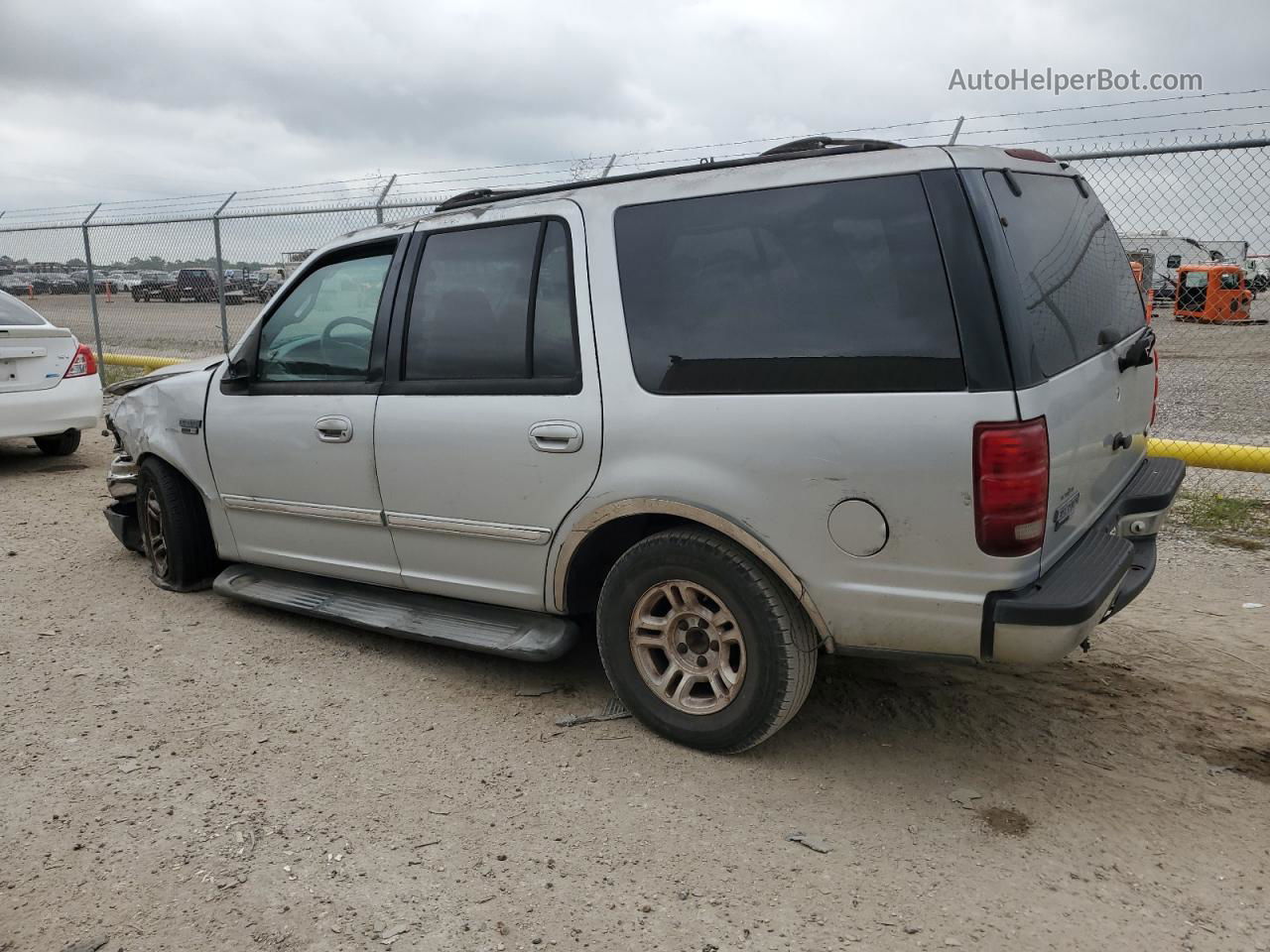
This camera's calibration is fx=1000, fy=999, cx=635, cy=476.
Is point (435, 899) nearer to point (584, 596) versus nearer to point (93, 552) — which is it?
point (584, 596)

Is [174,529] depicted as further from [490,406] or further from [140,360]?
[140,360]

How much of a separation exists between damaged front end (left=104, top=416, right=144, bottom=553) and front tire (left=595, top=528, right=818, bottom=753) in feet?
10.8

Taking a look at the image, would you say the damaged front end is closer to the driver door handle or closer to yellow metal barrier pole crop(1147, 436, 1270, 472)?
the driver door handle

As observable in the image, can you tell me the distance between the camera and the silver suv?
2768 millimetres

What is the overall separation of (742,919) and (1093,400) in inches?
74.4

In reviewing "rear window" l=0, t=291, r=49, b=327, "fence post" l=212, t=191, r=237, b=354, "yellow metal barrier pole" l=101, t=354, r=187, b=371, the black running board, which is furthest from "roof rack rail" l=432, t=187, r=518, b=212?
"yellow metal barrier pole" l=101, t=354, r=187, b=371

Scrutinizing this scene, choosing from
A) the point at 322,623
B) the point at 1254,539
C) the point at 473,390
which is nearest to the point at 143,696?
the point at 322,623

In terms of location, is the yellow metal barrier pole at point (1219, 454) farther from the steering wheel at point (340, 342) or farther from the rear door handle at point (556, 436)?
the steering wheel at point (340, 342)

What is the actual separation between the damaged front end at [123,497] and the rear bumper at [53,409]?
9.62 ft

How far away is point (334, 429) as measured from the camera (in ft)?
13.4

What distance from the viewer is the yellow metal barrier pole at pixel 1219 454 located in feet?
19.5

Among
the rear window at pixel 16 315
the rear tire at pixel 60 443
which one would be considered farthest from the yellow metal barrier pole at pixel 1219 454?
the rear tire at pixel 60 443

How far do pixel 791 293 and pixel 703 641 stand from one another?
1.17 m

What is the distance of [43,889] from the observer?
274 cm
